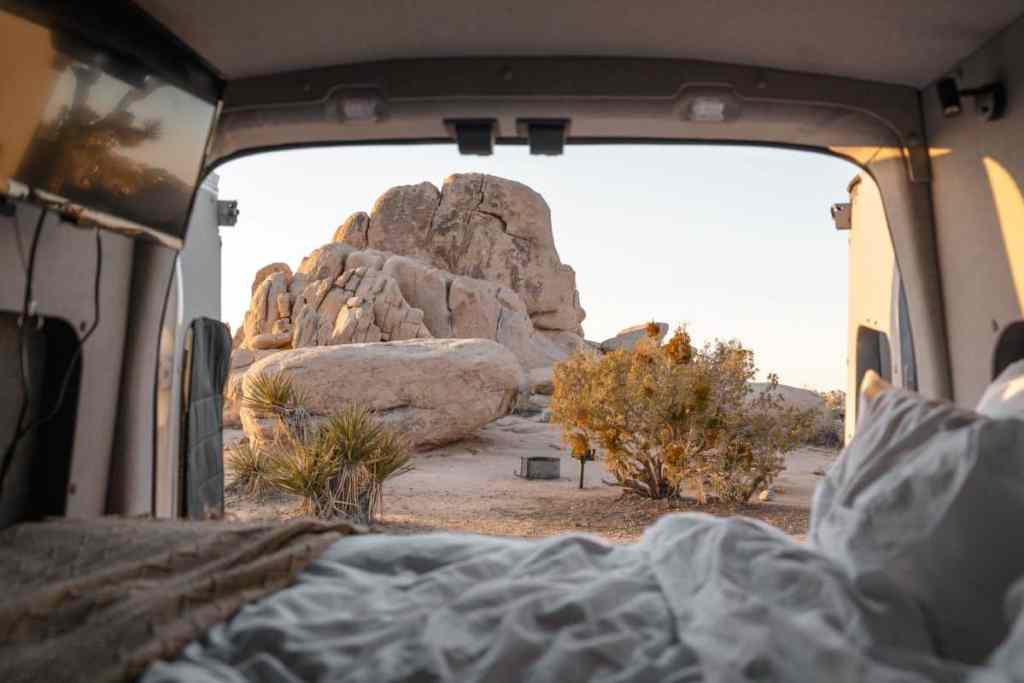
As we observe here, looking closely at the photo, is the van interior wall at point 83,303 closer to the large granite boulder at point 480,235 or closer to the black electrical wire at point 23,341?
the black electrical wire at point 23,341

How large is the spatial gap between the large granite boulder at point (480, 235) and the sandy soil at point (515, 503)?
9.90 metres

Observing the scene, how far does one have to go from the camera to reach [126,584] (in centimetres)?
155

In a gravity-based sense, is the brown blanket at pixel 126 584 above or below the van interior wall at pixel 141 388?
below

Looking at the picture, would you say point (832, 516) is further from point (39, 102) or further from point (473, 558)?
point (39, 102)

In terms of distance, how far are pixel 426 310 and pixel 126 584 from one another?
44.6 ft

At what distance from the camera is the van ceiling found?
89.9 inches

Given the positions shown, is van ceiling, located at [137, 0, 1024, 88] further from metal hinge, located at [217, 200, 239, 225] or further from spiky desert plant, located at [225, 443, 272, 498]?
spiky desert plant, located at [225, 443, 272, 498]

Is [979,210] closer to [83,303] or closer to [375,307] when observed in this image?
[83,303]

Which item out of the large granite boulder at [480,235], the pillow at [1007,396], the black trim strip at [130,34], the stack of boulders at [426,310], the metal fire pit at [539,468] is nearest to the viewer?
the pillow at [1007,396]

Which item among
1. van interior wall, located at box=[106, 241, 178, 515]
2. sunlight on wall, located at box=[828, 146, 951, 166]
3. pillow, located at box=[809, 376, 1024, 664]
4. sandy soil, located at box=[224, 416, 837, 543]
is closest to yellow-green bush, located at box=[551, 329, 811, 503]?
sandy soil, located at box=[224, 416, 837, 543]

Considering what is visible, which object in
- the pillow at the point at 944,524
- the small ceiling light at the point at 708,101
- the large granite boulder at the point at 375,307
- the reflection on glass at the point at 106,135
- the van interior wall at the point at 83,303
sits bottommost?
the pillow at the point at 944,524

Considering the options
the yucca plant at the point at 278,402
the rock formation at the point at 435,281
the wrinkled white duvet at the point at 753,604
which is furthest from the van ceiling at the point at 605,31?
the rock formation at the point at 435,281

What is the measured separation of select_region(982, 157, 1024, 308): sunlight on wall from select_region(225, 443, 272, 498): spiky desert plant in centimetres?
→ 639

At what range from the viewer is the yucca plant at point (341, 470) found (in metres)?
6.64
